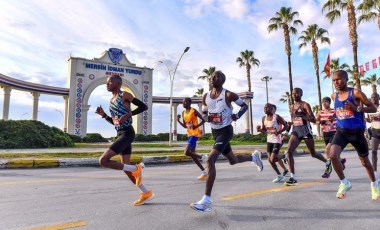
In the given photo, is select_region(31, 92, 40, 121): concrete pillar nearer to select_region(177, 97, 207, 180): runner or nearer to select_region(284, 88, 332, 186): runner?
select_region(177, 97, 207, 180): runner

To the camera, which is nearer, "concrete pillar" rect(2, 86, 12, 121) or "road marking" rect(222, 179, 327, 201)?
"road marking" rect(222, 179, 327, 201)

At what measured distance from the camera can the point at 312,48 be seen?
41031 mm

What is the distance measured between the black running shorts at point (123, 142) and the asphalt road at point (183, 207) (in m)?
0.79

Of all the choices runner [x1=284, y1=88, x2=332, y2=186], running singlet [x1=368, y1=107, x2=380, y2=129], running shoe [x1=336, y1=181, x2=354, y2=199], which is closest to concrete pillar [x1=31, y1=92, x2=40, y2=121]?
runner [x1=284, y1=88, x2=332, y2=186]

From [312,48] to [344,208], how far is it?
130 feet

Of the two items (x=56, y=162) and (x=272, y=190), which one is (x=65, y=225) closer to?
(x=272, y=190)

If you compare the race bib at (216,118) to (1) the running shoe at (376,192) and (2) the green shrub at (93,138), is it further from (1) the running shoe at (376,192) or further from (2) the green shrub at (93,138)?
(2) the green shrub at (93,138)

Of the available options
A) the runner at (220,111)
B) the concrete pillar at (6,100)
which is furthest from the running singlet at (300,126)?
the concrete pillar at (6,100)

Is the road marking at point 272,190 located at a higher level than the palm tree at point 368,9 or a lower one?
lower

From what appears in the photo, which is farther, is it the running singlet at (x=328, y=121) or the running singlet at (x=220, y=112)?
the running singlet at (x=328, y=121)

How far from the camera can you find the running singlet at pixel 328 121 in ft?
27.8

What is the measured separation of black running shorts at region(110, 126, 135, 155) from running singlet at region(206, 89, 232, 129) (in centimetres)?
125

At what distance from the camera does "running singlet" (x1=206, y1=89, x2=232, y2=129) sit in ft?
16.6

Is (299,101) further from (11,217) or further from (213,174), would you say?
(11,217)
